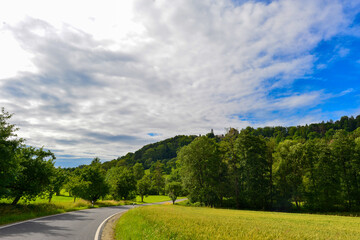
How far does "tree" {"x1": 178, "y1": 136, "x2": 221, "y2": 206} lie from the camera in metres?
47.9

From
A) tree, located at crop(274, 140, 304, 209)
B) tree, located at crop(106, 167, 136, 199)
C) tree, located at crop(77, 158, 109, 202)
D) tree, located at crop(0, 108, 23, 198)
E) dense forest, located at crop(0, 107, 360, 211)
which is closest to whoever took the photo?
tree, located at crop(0, 108, 23, 198)

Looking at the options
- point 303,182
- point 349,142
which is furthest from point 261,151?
point 349,142

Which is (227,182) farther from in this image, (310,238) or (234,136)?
(310,238)

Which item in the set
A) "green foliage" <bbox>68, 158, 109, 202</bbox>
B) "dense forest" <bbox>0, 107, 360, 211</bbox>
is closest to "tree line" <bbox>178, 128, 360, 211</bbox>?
"dense forest" <bbox>0, 107, 360, 211</bbox>

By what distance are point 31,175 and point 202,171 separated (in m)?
38.6

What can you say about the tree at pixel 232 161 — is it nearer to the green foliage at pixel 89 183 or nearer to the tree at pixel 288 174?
the tree at pixel 288 174

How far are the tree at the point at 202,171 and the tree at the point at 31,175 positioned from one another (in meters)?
34.4

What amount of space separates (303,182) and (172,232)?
161 ft

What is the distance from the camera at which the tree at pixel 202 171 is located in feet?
157

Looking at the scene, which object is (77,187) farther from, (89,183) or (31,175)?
(31,175)

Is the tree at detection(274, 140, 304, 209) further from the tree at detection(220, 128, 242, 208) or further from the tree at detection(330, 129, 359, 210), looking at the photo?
the tree at detection(220, 128, 242, 208)

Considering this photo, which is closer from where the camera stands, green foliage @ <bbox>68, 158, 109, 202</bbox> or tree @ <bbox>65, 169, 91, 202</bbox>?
tree @ <bbox>65, 169, 91, 202</bbox>

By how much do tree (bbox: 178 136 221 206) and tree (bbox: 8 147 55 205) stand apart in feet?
113

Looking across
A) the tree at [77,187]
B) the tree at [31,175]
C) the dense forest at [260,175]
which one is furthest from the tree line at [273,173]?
the tree at [31,175]
